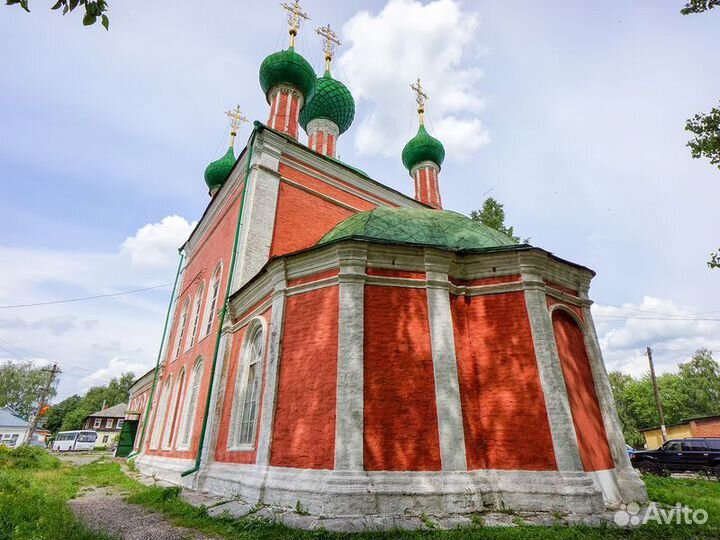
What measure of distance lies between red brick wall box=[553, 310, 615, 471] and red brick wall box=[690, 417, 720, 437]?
20697 millimetres

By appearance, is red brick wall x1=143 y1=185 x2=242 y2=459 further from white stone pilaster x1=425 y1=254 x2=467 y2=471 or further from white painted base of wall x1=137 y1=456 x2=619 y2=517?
white stone pilaster x1=425 y1=254 x2=467 y2=471

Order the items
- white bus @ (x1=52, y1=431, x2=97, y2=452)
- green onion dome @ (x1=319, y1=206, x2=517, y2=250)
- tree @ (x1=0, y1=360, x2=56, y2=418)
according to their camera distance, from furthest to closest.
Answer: tree @ (x1=0, y1=360, x2=56, y2=418)
white bus @ (x1=52, y1=431, x2=97, y2=452)
green onion dome @ (x1=319, y1=206, x2=517, y2=250)

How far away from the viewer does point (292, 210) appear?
10445 mm

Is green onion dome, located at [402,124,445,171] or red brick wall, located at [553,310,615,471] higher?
green onion dome, located at [402,124,445,171]

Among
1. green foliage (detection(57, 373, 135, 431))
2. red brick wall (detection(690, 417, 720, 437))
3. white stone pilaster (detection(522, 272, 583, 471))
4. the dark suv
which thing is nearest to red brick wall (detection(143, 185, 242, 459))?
white stone pilaster (detection(522, 272, 583, 471))

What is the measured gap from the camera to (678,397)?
115 ft

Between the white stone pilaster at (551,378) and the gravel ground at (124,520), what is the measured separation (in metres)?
4.79

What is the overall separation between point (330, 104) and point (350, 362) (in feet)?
38.7

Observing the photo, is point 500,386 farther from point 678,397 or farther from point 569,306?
point 678,397

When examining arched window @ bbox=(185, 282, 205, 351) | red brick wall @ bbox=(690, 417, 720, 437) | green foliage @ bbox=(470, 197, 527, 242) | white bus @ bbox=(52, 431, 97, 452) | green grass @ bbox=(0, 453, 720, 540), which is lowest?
green grass @ bbox=(0, 453, 720, 540)

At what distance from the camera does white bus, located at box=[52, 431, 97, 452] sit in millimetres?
34031

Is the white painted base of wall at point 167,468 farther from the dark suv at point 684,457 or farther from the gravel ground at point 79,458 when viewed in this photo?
the dark suv at point 684,457

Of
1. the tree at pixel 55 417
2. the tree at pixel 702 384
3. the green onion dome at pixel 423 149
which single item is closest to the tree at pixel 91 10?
the green onion dome at pixel 423 149
